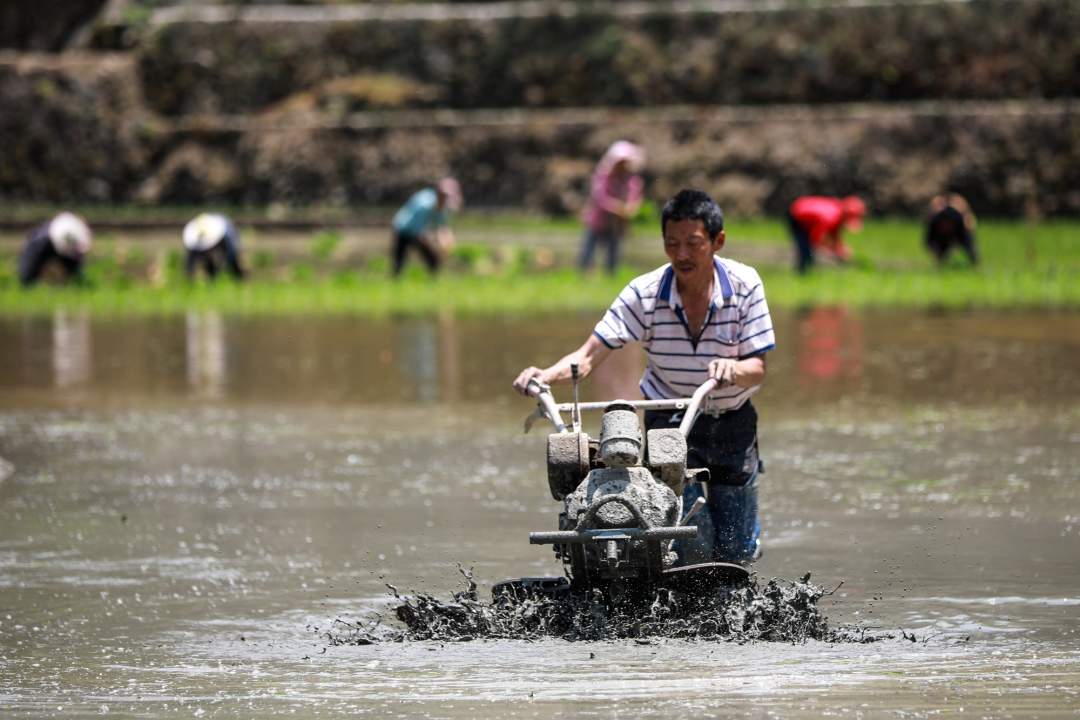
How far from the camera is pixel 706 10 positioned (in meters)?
35.6

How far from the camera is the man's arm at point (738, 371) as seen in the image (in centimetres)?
653

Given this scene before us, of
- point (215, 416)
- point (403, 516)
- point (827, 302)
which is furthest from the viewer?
point (827, 302)

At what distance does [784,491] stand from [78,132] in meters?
27.7

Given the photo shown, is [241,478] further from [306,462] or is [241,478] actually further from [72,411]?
[72,411]

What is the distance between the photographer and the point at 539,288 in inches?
917

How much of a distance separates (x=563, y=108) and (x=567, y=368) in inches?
1163

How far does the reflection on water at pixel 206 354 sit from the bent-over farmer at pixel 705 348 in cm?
796

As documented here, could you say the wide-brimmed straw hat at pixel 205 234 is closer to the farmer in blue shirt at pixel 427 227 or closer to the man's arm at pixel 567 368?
the farmer in blue shirt at pixel 427 227

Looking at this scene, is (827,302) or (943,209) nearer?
(827,302)

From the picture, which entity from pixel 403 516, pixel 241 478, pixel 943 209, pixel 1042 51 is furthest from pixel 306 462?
pixel 1042 51

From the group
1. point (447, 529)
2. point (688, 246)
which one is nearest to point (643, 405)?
point (688, 246)

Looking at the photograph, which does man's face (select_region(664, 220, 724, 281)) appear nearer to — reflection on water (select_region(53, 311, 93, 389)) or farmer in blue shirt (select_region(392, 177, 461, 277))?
reflection on water (select_region(53, 311, 93, 389))

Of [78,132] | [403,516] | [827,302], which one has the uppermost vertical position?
[78,132]

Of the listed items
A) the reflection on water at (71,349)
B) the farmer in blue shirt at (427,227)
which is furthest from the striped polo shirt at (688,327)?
the farmer in blue shirt at (427,227)
